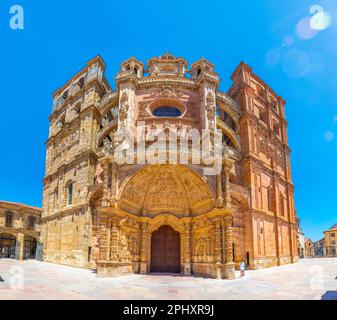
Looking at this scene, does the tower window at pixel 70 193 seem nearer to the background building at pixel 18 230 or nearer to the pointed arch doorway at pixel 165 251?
the pointed arch doorway at pixel 165 251

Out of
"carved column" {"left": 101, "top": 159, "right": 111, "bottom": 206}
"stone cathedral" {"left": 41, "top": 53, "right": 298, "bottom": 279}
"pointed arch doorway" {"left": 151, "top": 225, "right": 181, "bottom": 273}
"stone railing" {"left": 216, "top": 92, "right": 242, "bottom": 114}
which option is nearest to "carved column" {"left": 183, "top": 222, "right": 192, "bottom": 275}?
"stone cathedral" {"left": 41, "top": 53, "right": 298, "bottom": 279}

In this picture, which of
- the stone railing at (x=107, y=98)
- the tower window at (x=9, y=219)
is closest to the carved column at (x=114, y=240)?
the stone railing at (x=107, y=98)

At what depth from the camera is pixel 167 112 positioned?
22.3 m

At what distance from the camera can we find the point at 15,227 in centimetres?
4097

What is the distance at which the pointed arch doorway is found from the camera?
17.9 meters

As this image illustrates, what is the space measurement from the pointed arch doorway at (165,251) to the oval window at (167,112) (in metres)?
9.74

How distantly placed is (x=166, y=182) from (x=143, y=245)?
4.74 m

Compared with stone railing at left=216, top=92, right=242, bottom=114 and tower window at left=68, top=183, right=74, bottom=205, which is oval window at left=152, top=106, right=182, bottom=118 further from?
tower window at left=68, top=183, right=74, bottom=205

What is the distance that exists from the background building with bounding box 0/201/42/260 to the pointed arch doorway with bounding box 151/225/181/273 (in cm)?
2916

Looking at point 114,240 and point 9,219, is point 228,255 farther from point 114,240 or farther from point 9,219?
point 9,219

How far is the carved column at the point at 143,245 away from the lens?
17000 millimetres

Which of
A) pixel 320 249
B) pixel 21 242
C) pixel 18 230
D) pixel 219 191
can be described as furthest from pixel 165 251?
pixel 320 249

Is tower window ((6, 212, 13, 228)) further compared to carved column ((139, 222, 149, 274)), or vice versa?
tower window ((6, 212, 13, 228))
